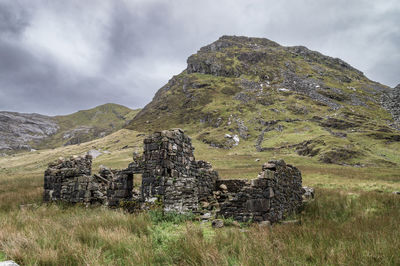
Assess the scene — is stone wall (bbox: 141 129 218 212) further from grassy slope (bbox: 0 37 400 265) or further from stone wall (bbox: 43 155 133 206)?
stone wall (bbox: 43 155 133 206)

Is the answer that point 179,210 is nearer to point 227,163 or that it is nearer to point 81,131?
point 227,163

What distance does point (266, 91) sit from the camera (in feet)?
361

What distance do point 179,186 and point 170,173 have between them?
1804 millimetres

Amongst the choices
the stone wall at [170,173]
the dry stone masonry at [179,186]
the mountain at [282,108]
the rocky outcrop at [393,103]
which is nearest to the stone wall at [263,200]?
the dry stone masonry at [179,186]

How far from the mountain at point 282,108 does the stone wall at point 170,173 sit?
138 ft

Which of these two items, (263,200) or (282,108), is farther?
(282,108)

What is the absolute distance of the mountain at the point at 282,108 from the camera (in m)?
55.9

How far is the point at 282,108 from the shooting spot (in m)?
90.4

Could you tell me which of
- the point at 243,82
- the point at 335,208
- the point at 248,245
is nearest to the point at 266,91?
the point at 243,82

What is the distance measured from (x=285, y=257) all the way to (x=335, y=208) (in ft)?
28.6

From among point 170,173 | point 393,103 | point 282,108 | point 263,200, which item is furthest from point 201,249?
point 393,103

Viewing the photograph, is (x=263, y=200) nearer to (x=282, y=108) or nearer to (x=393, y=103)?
(x=282, y=108)

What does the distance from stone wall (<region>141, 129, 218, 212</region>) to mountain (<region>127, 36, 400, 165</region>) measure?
42.1m

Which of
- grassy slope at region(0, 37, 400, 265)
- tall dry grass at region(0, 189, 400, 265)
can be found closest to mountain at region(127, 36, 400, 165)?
grassy slope at region(0, 37, 400, 265)
